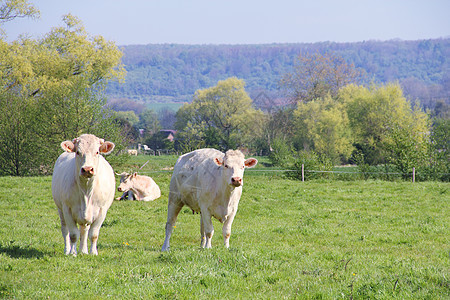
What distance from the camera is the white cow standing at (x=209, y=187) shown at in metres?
9.62

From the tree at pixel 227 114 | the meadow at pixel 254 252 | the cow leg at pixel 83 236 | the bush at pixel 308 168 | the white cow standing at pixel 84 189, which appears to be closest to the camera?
the meadow at pixel 254 252

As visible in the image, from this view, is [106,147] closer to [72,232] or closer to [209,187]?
[72,232]

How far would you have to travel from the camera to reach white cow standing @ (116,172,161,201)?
65.4 feet

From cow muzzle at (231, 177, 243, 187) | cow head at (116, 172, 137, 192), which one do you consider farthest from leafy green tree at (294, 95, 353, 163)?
cow muzzle at (231, 177, 243, 187)

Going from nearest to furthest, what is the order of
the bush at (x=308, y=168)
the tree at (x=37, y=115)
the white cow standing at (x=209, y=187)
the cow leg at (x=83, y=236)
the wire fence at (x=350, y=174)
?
1. the cow leg at (x=83, y=236)
2. the white cow standing at (x=209, y=187)
3. the wire fence at (x=350, y=174)
4. the bush at (x=308, y=168)
5. the tree at (x=37, y=115)

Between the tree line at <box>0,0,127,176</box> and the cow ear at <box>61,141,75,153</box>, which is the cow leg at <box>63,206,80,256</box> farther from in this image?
the tree line at <box>0,0,127,176</box>

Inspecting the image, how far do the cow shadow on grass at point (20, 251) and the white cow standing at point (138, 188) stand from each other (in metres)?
10.3

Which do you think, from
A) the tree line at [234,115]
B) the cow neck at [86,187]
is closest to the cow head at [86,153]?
the cow neck at [86,187]

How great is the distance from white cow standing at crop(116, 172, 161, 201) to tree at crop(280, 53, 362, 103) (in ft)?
184

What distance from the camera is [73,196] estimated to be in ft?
29.4

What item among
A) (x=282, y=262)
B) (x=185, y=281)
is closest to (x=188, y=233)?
Result: (x=282, y=262)

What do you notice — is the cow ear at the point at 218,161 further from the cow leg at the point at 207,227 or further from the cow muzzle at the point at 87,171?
the cow muzzle at the point at 87,171

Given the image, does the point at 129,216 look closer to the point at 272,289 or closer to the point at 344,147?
the point at 272,289

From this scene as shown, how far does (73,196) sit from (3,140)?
26.5m
